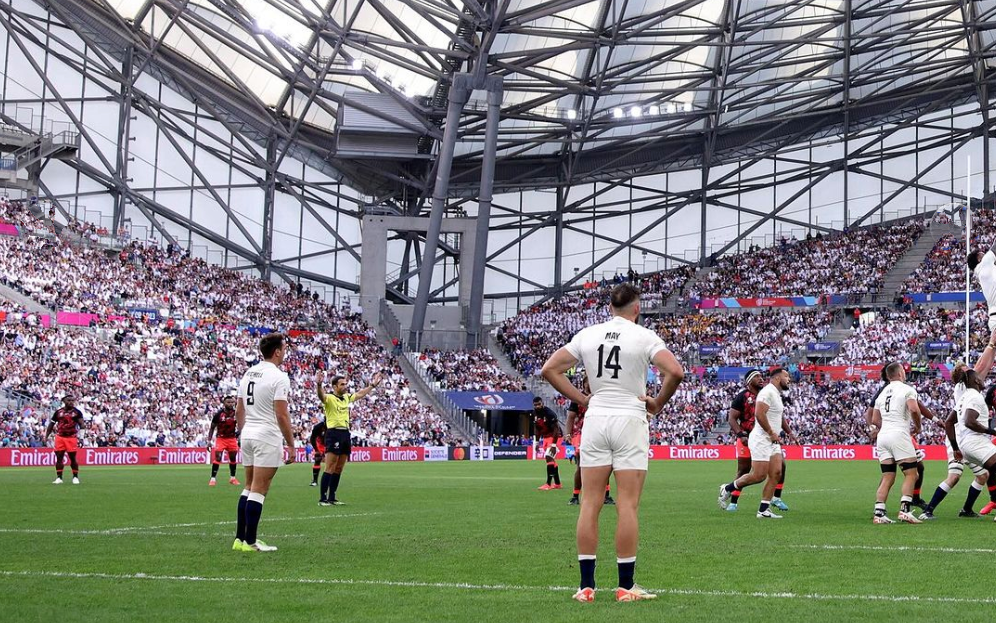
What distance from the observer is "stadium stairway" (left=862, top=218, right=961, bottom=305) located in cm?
6962

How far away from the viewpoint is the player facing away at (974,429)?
16078 mm

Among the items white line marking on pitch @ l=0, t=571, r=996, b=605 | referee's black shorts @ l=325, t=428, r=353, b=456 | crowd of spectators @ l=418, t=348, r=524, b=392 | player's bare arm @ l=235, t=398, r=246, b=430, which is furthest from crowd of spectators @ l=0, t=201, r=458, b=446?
white line marking on pitch @ l=0, t=571, r=996, b=605

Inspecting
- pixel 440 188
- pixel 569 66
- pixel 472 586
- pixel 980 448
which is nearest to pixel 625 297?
pixel 472 586

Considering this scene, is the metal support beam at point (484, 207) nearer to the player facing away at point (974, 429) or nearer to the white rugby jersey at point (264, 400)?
the player facing away at point (974, 429)

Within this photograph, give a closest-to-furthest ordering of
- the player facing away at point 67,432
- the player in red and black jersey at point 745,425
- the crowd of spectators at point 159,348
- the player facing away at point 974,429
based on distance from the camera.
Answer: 1. the player facing away at point 974,429
2. the player in red and black jersey at point 745,425
3. the player facing away at point 67,432
4. the crowd of spectators at point 159,348

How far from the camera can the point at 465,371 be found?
2677 inches

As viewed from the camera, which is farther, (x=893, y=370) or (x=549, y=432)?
(x=549, y=432)

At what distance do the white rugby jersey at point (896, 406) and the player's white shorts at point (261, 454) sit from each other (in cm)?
810

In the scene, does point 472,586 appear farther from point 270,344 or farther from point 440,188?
point 440,188

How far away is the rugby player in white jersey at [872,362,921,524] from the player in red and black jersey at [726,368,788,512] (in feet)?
8.39

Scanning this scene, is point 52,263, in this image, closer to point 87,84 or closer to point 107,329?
point 107,329

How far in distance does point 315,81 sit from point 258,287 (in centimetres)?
1382

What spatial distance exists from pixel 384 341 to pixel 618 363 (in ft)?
211

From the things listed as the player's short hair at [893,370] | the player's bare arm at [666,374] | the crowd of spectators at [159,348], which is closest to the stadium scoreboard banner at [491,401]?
the crowd of spectators at [159,348]
